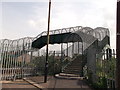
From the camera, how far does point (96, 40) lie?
1980 centimetres

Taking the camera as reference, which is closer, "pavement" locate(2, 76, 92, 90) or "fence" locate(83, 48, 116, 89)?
"fence" locate(83, 48, 116, 89)

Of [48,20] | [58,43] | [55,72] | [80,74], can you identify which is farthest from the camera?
[58,43]

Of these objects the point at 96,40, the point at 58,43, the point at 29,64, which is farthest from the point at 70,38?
the point at 29,64

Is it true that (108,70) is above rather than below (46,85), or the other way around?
above

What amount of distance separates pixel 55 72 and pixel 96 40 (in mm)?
5532

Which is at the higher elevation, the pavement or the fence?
the fence

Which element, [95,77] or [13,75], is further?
[13,75]

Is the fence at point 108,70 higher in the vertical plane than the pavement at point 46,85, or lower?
higher

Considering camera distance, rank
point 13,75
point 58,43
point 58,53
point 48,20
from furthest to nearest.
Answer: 1. point 58,43
2. point 58,53
3. point 13,75
4. point 48,20

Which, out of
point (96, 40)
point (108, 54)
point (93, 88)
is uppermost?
point (96, 40)

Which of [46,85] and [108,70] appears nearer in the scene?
[108,70]

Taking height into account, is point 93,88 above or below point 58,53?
below

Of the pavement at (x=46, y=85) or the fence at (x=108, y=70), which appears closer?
the fence at (x=108, y=70)

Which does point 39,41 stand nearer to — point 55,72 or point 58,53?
point 58,53
